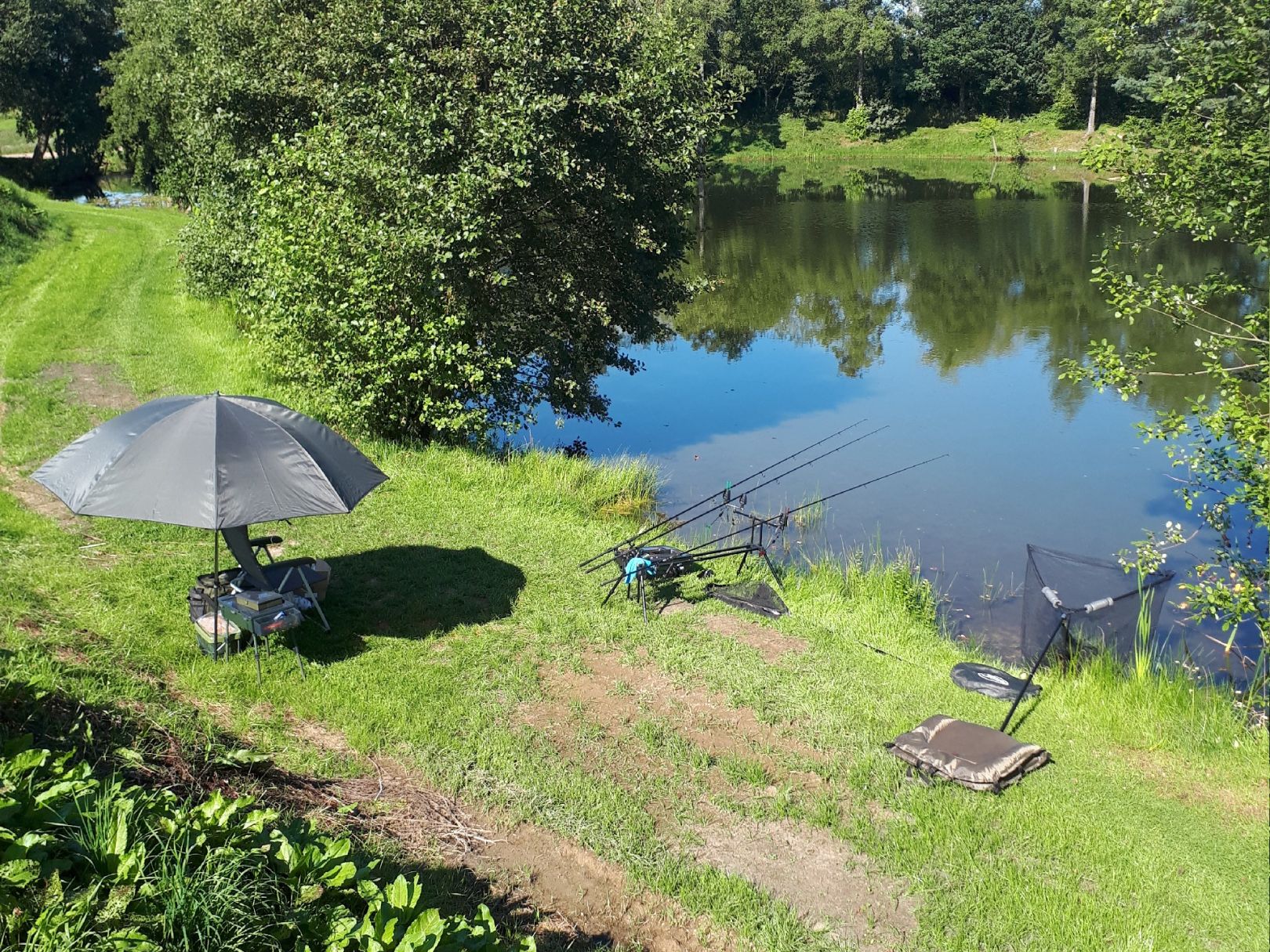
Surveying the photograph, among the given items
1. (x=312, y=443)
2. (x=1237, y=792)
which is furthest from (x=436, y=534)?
(x=1237, y=792)

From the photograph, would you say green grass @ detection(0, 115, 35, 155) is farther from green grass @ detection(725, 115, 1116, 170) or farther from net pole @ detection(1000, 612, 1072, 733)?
net pole @ detection(1000, 612, 1072, 733)

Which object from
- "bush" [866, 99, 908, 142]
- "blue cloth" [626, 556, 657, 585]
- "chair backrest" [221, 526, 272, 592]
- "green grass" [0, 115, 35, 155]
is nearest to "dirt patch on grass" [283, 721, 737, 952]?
"chair backrest" [221, 526, 272, 592]

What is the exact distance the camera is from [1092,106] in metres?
63.9

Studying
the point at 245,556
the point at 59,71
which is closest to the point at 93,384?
the point at 245,556

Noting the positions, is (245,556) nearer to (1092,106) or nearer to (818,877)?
(818,877)

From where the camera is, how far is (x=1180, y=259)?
30422mm

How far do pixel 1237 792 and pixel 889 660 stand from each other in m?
2.73

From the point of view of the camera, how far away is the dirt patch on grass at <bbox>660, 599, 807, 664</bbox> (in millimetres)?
8828

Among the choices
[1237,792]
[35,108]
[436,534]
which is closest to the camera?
[1237,792]

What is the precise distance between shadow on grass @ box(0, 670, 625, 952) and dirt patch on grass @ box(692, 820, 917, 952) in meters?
1.02

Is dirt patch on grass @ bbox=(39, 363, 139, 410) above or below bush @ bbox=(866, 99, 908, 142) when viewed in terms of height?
below

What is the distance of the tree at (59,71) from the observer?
49.4 meters

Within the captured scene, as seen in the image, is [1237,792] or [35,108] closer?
[1237,792]

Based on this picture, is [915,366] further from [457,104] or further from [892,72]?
[892,72]
